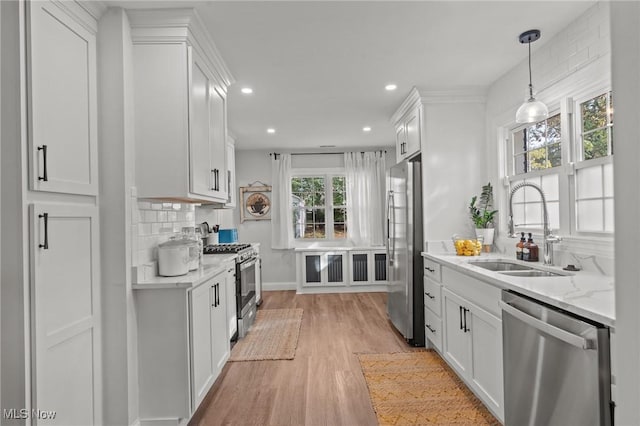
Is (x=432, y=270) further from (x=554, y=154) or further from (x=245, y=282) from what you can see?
(x=245, y=282)

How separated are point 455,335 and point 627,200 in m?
2.39

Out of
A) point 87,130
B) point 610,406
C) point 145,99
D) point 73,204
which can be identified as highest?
point 145,99

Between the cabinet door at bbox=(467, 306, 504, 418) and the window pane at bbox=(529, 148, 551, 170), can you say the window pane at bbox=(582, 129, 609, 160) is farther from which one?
the cabinet door at bbox=(467, 306, 504, 418)

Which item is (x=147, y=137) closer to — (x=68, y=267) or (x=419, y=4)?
(x=68, y=267)

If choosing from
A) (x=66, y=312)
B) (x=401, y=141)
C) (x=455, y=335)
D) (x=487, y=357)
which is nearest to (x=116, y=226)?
(x=66, y=312)

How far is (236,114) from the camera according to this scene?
417cm

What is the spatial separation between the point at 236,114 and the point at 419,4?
103 inches

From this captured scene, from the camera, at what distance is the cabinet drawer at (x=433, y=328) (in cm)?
295

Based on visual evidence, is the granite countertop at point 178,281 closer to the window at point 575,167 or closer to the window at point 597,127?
the window at point 575,167

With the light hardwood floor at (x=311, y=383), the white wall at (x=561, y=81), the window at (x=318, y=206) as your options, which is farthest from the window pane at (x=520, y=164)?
the window at (x=318, y=206)

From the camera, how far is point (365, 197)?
606 cm

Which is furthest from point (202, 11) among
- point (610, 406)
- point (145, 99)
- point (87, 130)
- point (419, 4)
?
point (610, 406)

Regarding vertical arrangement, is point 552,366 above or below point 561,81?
below

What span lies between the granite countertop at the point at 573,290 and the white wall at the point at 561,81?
0.18 meters
